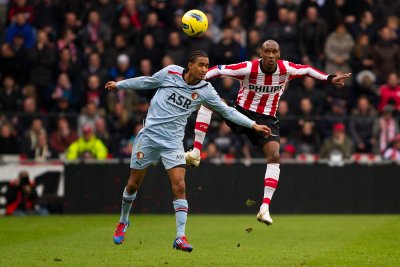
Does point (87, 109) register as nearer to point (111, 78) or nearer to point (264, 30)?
point (111, 78)

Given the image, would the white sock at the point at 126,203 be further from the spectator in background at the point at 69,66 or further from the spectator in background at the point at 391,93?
the spectator in background at the point at 69,66

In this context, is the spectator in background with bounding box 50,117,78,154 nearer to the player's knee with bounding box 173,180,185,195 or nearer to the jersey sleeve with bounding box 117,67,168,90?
the jersey sleeve with bounding box 117,67,168,90

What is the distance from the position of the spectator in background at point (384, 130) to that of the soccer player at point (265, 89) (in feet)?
24.4

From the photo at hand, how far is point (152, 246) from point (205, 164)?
6731 mm

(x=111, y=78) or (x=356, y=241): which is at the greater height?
(x=111, y=78)

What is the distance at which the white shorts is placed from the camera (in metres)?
12.7

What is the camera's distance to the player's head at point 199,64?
12398 mm

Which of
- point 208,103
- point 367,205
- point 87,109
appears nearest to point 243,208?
point 367,205

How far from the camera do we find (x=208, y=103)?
41.8 feet

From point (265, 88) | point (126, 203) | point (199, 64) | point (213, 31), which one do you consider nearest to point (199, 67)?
point (199, 64)

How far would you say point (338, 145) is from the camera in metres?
21.4

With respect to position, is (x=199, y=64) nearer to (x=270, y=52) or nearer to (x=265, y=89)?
(x=270, y=52)

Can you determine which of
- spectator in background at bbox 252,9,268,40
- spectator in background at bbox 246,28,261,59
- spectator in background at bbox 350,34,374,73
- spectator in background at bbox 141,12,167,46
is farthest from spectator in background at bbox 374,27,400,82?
spectator in background at bbox 141,12,167,46

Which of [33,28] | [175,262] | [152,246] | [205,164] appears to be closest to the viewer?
[175,262]
